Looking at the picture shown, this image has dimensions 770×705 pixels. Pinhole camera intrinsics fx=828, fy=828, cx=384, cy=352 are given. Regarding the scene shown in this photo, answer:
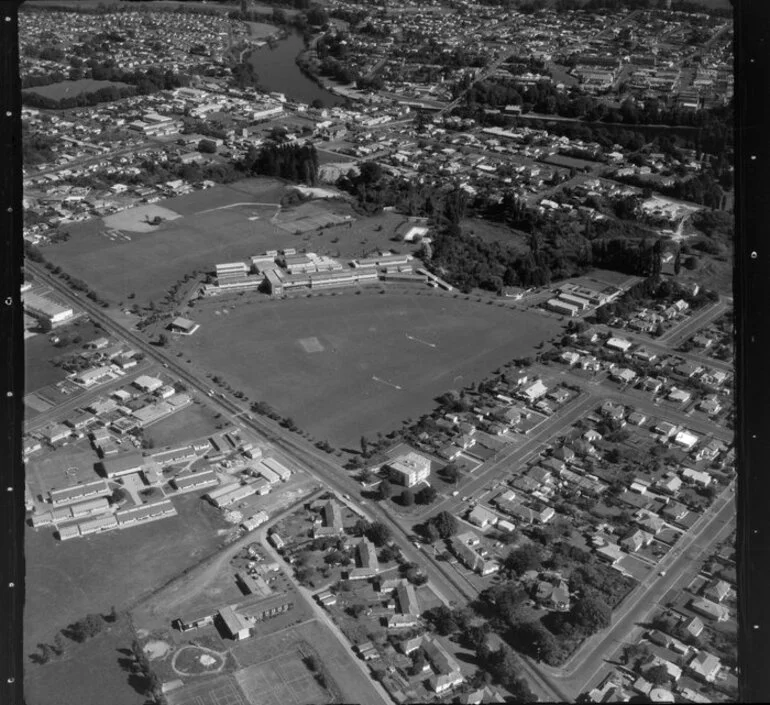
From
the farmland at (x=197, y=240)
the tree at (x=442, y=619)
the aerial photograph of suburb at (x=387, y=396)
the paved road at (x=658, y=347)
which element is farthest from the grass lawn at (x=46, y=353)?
the paved road at (x=658, y=347)

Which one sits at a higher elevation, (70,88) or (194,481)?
(70,88)

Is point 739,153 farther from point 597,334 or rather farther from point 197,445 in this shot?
point 597,334

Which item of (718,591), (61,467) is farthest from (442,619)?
(61,467)

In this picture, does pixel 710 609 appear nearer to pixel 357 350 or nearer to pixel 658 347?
pixel 658 347

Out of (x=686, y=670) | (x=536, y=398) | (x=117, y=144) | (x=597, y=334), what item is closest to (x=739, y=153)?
(x=686, y=670)

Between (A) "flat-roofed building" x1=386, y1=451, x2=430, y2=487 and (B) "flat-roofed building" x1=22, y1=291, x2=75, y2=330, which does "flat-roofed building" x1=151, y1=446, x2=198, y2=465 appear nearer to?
(A) "flat-roofed building" x1=386, y1=451, x2=430, y2=487

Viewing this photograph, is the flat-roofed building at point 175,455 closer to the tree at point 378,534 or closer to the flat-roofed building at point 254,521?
the flat-roofed building at point 254,521
